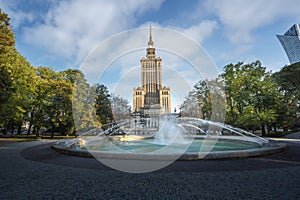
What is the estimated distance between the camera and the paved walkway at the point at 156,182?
439cm

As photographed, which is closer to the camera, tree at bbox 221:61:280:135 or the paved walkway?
the paved walkway

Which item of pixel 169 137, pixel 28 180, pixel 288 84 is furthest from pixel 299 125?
pixel 28 180

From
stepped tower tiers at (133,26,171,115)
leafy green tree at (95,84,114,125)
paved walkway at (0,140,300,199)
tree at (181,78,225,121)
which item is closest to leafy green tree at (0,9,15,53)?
leafy green tree at (95,84,114,125)

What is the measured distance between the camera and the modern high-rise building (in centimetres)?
5161

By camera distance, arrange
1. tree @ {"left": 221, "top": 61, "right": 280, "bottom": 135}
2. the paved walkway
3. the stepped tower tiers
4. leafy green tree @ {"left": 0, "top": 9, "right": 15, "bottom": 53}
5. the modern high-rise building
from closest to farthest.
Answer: the paved walkway → leafy green tree @ {"left": 0, "top": 9, "right": 15, "bottom": 53} → tree @ {"left": 221, "top": 61, "right": 280, "bottom": 135} → the modern high-rise building → the stepped tower tiers

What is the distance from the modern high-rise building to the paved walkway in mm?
57976

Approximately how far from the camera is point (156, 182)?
5398mm

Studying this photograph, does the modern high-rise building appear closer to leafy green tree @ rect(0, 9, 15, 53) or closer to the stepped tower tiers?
the stepped tower tiers

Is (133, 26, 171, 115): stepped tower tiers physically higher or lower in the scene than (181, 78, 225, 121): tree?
higher

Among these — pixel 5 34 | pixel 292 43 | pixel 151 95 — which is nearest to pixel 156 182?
pixel 5 34

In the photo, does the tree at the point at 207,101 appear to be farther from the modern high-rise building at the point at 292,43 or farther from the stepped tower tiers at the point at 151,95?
the modern high-rise building at the point at 292,43

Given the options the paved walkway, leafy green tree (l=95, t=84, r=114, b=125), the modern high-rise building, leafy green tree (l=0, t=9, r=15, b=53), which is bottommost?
the paved walkway

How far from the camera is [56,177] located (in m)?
5.91

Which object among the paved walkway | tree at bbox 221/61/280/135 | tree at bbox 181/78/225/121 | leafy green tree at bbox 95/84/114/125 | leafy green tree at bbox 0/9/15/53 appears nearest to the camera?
the paved walkway
